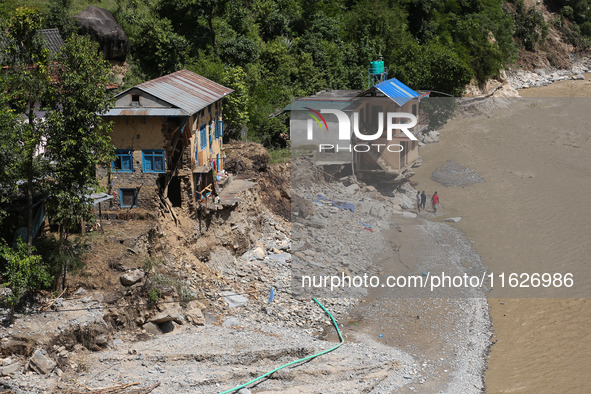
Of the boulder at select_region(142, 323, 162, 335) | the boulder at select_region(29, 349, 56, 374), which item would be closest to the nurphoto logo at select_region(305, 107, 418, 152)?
the boulder at select_region(142, 323, 162, 335)

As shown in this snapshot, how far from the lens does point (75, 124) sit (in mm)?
23234

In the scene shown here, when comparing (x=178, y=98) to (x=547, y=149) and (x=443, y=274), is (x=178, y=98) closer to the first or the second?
(x=443, y=274)

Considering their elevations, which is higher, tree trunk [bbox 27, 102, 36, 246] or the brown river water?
tree trunk [bbox 27, 102, 36, 246]

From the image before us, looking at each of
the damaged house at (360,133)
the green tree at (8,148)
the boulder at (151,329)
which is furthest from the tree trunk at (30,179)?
the damaged house at (360,133)

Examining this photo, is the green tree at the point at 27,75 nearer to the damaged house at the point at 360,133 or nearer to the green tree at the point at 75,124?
the green tree at the point at 75,124

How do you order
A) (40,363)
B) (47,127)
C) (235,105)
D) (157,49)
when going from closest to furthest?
(40,363) < (47,127) < (235,105) < (157,49)

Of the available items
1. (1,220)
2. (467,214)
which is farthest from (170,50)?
(1,220)

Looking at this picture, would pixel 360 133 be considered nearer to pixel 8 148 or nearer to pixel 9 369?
pixel 8 148

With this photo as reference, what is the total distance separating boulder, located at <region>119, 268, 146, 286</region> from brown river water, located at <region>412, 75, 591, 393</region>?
42.9 ft

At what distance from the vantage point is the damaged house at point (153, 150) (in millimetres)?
28769

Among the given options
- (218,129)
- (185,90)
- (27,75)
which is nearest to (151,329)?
(27,75)

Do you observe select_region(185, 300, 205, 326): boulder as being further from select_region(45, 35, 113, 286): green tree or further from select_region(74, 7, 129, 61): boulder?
select_region(74, 7, 129, 61): boulder

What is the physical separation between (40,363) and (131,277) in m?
5.09

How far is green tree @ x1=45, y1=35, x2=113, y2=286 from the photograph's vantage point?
22938 mm
